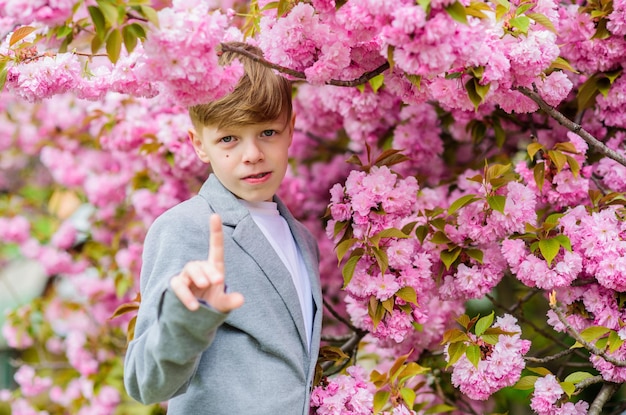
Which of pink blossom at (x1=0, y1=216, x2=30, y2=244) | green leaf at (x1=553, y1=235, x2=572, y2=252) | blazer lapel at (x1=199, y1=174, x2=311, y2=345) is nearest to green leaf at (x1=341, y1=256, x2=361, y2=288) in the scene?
blazer lapel at (x1=199, y1=174, x2=311, y2=345)

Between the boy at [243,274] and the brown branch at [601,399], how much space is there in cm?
82

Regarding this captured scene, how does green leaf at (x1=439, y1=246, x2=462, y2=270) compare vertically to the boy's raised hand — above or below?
below

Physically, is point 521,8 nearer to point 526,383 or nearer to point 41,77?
point 526,383

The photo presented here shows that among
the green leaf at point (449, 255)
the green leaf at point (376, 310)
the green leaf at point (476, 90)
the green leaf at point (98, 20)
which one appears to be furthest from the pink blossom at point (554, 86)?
the green leaf at point (98, 20)

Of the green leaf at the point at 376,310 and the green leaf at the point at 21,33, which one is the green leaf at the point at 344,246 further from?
the green leaf at the point at 21,33

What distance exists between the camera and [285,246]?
6.74ft

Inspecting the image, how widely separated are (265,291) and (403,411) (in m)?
0.50

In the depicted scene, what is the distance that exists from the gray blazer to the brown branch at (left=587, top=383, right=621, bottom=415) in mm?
820

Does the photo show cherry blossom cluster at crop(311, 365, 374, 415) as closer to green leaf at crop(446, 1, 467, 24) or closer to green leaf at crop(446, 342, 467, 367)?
green leaf at crop(446, 342, 467, 367)

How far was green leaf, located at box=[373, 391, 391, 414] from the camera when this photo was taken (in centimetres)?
199

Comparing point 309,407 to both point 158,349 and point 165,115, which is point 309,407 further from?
point 165,115

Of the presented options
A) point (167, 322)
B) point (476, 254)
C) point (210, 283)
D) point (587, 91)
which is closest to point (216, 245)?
point (210, 283)

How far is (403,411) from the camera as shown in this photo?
200 centimetres

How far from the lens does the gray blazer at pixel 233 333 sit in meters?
1.71
